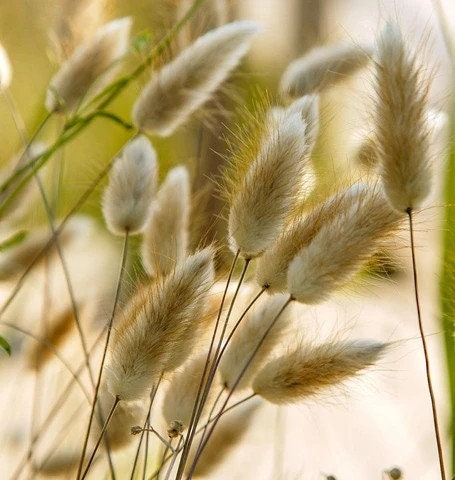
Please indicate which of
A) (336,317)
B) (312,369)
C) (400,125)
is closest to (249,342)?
(312,369)

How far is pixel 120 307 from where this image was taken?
0.60 meters

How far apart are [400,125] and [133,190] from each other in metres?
0.21

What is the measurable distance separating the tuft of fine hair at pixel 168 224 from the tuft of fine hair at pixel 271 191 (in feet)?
0.38

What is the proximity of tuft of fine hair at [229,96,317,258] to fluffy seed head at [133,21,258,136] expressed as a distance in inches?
4.9

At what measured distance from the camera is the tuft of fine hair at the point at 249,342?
1.68 feet

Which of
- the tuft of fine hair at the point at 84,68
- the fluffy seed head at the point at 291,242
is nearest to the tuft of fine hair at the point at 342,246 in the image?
the fluffy seed head at the point at 291,242

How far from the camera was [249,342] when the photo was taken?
0.51m

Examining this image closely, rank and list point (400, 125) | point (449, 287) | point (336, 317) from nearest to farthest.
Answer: point (400, 125) < point (449, 287) < point (336, 317)

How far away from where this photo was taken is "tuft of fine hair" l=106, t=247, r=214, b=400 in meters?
0.43

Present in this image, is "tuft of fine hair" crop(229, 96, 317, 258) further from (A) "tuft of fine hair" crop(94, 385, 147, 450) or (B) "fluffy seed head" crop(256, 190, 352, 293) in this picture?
(A) "tuft of fine hair" crop(94, 385, 147, 450)

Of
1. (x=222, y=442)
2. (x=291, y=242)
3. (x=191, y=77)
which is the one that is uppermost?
(x=191, y=77)

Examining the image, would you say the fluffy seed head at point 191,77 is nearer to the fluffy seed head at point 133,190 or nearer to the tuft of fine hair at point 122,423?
the fluffy seed head at point 133,190

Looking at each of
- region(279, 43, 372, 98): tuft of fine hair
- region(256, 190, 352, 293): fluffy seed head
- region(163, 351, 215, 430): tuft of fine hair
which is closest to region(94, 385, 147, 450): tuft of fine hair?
region(163, 351, 215, 430): tuft of fine hair

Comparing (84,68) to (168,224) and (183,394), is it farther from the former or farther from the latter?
(183,394)
